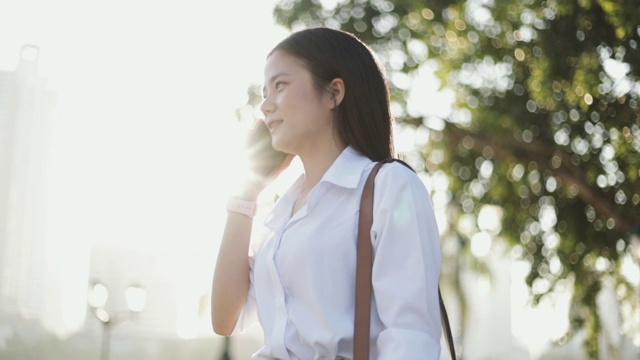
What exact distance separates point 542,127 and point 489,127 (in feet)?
2.27

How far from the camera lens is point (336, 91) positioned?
2395 millimetres

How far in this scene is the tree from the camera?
12.4m

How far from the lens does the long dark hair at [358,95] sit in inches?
93.9

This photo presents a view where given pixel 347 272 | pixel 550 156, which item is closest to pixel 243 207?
pixel 347 272

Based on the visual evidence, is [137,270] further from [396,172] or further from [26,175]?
[396,172]

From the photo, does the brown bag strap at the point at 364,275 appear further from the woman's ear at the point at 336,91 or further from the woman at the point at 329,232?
Result: the woman's ear at the point at 336,91

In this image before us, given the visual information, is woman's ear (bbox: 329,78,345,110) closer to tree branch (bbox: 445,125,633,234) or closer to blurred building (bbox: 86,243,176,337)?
tree branch (bbox: 445,125,633,234)

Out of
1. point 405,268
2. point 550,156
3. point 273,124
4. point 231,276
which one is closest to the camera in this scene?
point 405,268

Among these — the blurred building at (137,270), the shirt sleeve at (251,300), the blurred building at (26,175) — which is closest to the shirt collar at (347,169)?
the shirt sleeve at (251,300)

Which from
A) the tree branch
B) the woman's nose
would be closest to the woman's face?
the woman's nose

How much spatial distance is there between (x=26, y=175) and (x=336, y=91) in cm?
4804

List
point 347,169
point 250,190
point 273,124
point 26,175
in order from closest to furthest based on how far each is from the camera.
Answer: point 347,169
point 273,124
point 250,190
point 26,175

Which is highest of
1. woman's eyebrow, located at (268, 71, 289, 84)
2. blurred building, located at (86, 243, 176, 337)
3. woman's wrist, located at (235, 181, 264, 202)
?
woman's eyebrow, located at (268, 71, 289, 84)

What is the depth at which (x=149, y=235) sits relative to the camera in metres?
43.3
